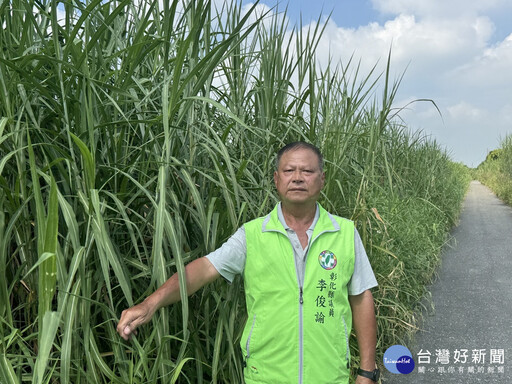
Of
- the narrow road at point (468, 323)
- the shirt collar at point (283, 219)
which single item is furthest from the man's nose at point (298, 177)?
the narrow road at point (468, 323)

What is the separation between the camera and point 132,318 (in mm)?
1335

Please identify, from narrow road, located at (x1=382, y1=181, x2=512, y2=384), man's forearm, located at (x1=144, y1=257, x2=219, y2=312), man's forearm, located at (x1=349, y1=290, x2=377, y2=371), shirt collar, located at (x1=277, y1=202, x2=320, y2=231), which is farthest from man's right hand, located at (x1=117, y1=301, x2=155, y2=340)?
narrow road, located at (x1=382, y1=181, x2=512, y2=384)

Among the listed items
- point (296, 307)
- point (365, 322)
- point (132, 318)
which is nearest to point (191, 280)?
point (132, 318)

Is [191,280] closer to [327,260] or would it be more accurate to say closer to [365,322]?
[327,260]

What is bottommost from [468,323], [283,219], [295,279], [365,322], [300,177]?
[468,323]

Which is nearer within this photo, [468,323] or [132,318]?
[132,318]

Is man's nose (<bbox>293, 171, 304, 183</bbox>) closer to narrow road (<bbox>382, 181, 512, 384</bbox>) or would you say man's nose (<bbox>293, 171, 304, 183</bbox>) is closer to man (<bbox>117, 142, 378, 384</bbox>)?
man (<bbox>117, 142, 378, 384</bbox>)

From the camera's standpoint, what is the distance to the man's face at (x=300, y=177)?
1.53 metres

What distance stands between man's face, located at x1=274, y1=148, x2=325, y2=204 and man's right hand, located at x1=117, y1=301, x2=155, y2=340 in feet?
1.71

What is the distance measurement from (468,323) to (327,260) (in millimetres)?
2729

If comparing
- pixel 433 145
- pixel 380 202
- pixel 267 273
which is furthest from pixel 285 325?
pixel 433 145

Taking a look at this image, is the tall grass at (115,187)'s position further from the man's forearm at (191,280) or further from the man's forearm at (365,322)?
the man's forearm at (365,322)

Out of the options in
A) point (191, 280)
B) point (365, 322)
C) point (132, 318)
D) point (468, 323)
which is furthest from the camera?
point (468, 323)

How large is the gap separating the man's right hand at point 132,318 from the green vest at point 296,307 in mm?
337
